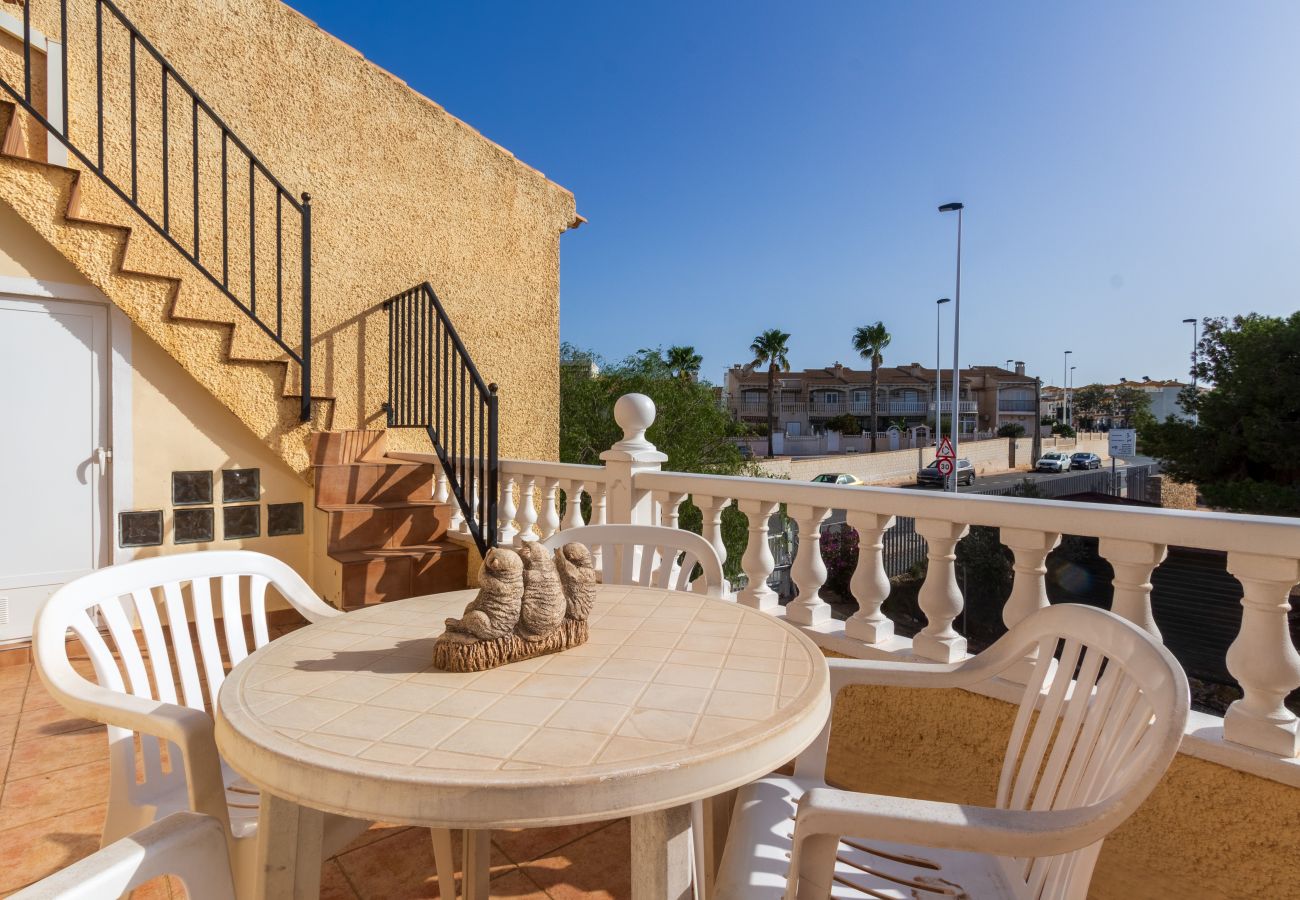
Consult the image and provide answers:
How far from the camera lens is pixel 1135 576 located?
1.44 meters

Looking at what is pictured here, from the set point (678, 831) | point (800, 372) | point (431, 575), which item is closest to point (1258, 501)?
point (431, 575)

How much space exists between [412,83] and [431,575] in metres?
3.91

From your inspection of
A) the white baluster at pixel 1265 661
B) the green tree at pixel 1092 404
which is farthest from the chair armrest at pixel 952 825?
the green tree at pixel 1092 404

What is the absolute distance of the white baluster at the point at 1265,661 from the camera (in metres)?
1.24

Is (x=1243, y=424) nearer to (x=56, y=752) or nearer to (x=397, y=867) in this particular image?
(x=397, y=867)

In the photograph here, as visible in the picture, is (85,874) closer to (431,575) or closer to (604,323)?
(431,575)

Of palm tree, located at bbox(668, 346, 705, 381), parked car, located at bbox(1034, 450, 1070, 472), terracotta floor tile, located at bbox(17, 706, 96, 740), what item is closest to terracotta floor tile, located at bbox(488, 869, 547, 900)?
terracotta floor tile, located at bbox(17, 706, 96, 740)

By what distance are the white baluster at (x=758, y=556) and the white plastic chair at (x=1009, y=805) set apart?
1.07 meters

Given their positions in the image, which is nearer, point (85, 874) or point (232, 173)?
point (85, 874)

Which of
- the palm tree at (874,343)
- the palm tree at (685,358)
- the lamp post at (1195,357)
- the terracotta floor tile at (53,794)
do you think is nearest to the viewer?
the terracotta floor tile at (53,794)

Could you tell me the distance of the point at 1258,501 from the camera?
13977 mm

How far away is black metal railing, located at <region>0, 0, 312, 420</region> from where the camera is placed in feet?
11.4

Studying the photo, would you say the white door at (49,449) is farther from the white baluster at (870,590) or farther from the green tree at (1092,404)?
the green tree at (1092,404)

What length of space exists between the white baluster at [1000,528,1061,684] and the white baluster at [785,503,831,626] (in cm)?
65
